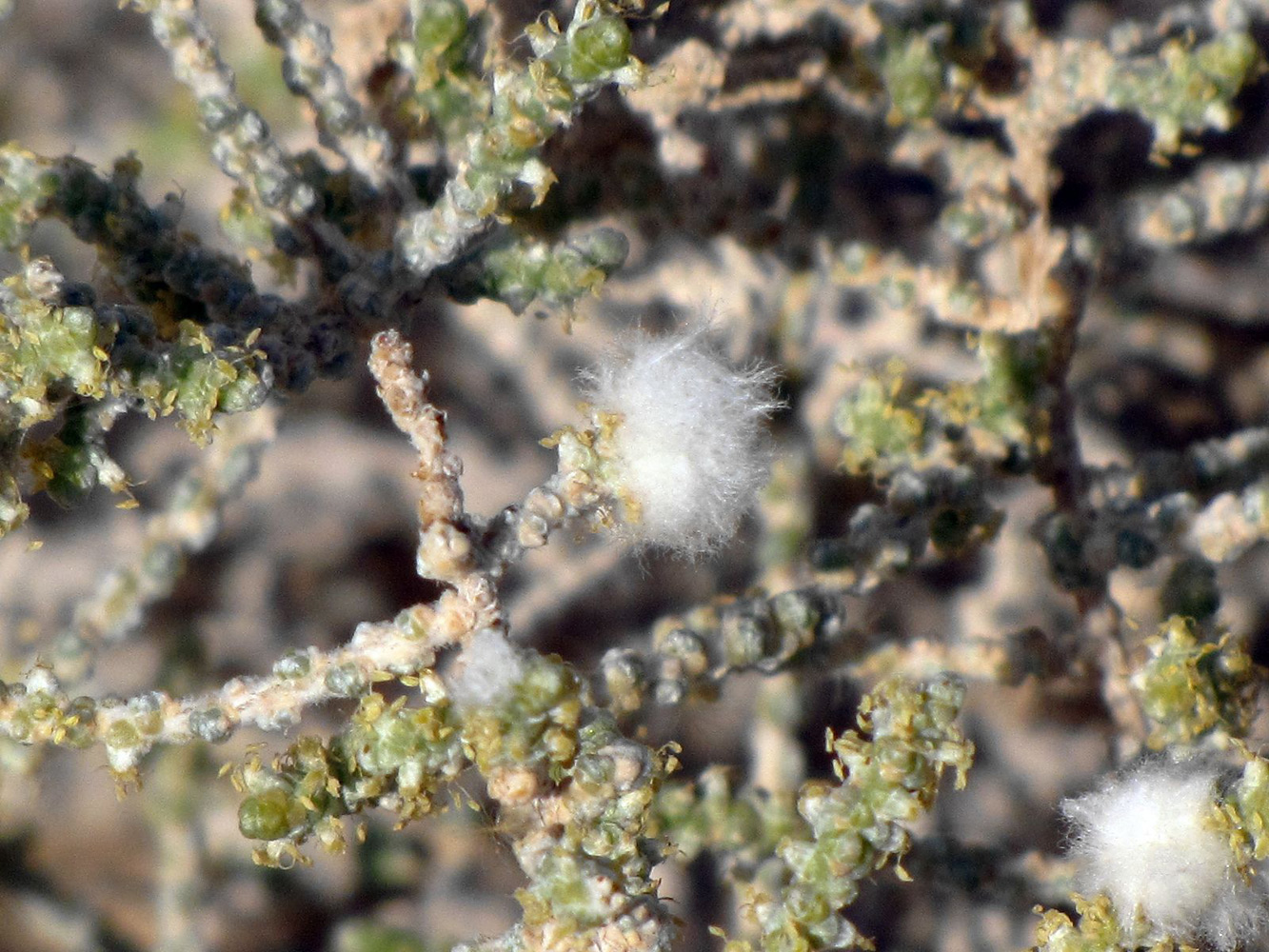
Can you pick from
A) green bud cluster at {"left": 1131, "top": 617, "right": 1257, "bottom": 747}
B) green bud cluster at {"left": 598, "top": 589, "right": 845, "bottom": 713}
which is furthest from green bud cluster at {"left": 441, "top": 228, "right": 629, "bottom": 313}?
green bud cluster at {"left": 1131, "top": 617, "right": 1257, "bottom": 747}

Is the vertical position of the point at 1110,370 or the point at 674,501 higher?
the point at 1110,370

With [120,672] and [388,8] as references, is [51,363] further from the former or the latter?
[120,672]

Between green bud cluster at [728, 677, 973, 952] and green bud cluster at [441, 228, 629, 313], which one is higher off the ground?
green bud cluster at [441, 228, 629, 313]

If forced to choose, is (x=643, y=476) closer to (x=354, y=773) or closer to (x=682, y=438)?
(x=682, y=438)

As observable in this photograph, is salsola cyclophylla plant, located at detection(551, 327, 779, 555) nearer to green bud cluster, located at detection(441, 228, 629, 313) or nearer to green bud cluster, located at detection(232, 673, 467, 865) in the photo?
green bud cluster, located at detection(441, 228, 629, 313)

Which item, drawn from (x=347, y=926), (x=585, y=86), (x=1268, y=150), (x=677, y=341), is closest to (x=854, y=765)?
(x=677, y=341)

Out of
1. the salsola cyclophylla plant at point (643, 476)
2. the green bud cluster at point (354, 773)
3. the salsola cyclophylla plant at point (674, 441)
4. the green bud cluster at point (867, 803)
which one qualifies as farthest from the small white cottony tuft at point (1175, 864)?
the green bud cluster at point (354, 773)

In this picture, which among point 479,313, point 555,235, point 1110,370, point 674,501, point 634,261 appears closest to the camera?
point 674,501
